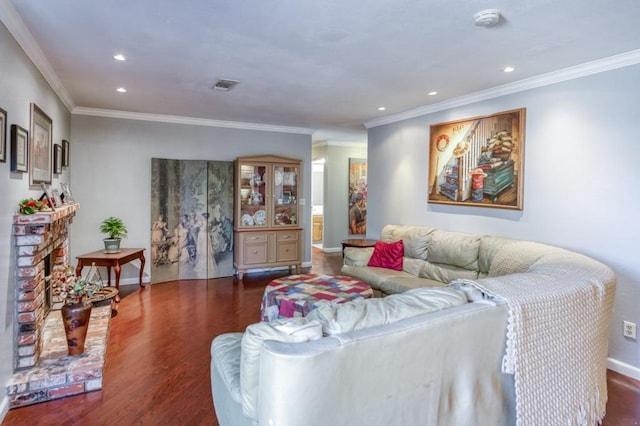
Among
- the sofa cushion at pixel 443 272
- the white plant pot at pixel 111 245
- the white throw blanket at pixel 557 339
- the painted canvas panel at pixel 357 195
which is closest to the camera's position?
the white throw blanket at pixel 557 339

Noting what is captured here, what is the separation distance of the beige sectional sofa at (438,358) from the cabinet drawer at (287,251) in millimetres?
3996

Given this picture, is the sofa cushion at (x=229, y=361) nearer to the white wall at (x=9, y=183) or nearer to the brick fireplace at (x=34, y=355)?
the brick fireplace at (x=34, y=355)

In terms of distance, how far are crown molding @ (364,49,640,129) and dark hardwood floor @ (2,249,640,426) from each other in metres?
2.34

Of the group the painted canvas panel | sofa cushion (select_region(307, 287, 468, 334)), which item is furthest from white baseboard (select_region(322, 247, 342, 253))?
sofa cushion (select_region(307, 287, 468, 334))

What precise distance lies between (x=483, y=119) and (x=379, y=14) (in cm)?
220

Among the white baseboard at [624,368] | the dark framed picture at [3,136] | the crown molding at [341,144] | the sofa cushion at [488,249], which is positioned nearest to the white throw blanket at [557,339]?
the white baseboard at [624,368]

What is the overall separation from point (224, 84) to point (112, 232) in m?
2.48

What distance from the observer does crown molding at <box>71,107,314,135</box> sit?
4910 mm

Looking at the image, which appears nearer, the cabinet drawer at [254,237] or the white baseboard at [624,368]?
the white baseboard at [624,368]

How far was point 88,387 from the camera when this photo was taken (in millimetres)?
2445

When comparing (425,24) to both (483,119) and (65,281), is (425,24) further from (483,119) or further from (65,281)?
(65,281)

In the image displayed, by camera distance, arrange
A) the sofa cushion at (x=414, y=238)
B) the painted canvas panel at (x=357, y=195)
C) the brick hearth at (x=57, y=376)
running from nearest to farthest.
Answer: the brick hearth at (x=57, y=376) → the sofa cushion at (x=414, y=238) → the painted canvas panel at (x=357, y=195)

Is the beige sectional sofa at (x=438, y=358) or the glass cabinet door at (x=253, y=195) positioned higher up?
the glass cabinet door at (x=253, y=195)

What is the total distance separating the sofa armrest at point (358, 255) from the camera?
4.38m
